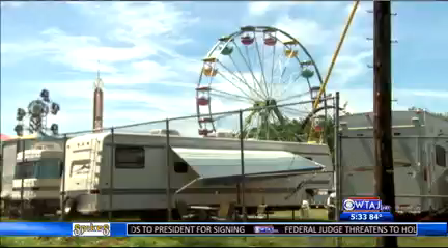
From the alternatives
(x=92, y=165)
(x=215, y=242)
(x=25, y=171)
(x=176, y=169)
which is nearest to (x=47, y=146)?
(x=25, y=171)

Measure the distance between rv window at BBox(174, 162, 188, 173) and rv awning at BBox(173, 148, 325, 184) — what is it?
467 millimetres

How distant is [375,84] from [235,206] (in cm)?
545

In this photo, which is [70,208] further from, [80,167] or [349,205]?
[349,205]

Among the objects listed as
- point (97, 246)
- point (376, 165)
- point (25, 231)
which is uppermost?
point (376, 165)

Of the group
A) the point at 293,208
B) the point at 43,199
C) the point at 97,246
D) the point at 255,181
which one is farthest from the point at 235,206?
the point at 43,199

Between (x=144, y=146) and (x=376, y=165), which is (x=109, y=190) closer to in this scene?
(x=144, y=146)

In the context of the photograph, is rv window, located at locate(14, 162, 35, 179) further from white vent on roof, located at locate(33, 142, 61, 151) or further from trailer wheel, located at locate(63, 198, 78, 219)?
trailer wheel, located at locate(63, 198, 78, 219)

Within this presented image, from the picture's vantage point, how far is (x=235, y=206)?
39.9ft

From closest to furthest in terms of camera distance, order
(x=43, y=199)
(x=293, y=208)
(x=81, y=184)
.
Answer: (x=81, y=184) < (x=293, y=208) < (x=43, y=199)

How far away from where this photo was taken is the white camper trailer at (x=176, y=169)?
11.7 metres

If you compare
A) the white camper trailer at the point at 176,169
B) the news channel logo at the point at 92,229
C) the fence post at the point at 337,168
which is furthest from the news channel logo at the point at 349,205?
the white camper trailer at the point at 176,169

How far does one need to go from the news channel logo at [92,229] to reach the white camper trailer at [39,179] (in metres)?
9.79

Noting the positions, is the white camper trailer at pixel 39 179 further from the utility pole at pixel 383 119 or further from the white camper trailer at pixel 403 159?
the utility pole at pixel 383 119

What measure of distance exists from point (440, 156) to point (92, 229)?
15.8 feet
